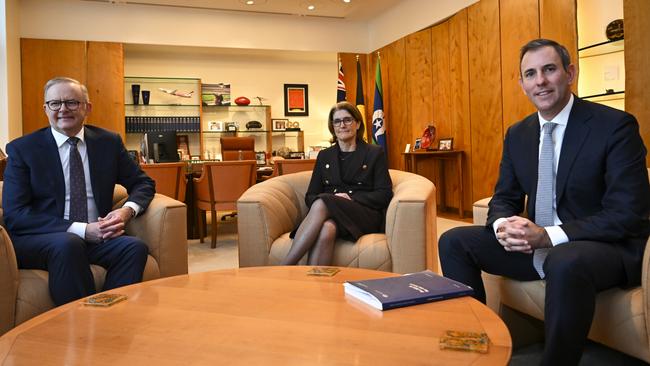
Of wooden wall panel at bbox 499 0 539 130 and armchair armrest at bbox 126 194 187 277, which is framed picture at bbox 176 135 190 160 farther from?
armchair armrest at bbox 126 194 187 277

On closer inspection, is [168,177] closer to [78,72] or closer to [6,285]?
[6,285]

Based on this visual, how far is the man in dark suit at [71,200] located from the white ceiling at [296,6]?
5.23m

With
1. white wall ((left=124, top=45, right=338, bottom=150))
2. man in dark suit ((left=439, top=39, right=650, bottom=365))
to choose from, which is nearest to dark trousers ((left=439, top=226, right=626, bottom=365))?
man in dark suit ((left=439, top=39, right=650, bottom=365))

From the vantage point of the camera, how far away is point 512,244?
69.9 inches

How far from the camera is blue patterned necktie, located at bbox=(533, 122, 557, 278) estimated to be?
1900mm

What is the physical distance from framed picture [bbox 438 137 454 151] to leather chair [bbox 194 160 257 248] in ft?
9.30

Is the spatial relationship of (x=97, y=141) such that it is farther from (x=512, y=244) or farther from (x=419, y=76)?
(x=419, y=76)

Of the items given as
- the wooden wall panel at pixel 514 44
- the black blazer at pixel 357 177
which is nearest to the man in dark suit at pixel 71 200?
the black blazer at pixel 357 177

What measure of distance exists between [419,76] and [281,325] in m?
6.29

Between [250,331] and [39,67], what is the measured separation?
6940 millimetres

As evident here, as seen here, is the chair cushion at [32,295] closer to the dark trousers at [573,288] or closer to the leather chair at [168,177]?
the dark trousers at [573,288]

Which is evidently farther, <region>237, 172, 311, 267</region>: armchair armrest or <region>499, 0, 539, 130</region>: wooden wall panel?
<region>499, 0, 539, 130</region>: wooden wall panel

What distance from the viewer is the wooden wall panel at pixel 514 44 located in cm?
516

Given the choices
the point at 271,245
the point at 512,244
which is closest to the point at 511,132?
the point at 512,244
